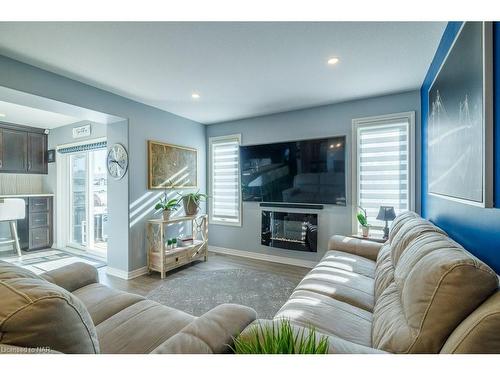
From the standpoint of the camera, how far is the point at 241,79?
2.64 meters

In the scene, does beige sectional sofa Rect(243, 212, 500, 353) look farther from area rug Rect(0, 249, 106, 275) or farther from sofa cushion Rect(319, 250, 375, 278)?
area rug Rect(0, 249, 106, 275)

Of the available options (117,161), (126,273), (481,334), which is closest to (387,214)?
(481,334)

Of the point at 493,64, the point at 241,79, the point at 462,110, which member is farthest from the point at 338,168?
the point at 493,64

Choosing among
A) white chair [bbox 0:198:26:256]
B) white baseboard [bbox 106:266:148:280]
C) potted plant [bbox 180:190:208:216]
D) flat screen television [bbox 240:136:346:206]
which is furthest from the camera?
white chair [bbox 0:198:26:256]

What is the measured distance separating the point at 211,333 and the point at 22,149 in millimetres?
5817

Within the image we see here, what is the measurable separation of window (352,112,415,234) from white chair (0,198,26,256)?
5.53 metres

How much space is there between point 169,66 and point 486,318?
8.93 ft

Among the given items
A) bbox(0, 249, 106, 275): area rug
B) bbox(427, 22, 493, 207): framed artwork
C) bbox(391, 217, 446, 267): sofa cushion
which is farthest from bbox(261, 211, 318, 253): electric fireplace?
bbox(0, 249, 106, 275): area rug

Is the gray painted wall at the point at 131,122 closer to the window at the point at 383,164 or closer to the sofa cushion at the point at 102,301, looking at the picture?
the sofa cushion at the point at 102,301

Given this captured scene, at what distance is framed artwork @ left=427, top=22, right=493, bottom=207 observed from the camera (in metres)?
1.06

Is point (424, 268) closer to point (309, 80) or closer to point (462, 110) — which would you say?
point (462, 110)

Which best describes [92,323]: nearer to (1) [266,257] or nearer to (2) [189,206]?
(2) [189,206]

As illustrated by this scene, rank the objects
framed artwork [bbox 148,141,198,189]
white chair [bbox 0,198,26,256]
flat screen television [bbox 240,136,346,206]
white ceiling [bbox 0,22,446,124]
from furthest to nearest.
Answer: white chair [bbox 0,198,26,256] → framed artwork [bbox 148,141,198,189] → flat screen television [bbox 240,136,346,206] → white ceiling [bbox 0,22,446,124]
